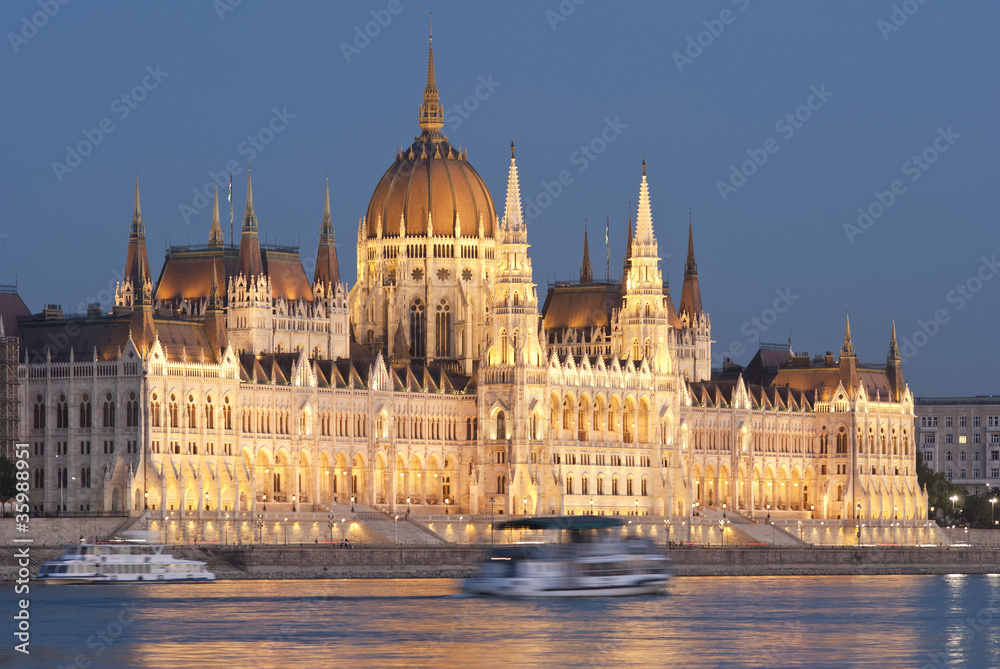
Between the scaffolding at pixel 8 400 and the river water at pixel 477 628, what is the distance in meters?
29.8

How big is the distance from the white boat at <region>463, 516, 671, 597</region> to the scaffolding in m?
48.9

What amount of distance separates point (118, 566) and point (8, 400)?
105ft

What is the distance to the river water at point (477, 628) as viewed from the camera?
97.7 metres

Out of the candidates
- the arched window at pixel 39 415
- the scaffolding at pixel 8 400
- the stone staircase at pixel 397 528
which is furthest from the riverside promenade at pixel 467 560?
the arched window at pixel 39 415

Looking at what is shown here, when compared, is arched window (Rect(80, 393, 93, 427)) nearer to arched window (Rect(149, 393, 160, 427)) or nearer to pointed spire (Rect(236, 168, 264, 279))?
arched window (Rect(149, 393, 160, 427))

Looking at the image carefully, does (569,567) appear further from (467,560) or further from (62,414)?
(62,414)

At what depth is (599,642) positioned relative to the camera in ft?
340

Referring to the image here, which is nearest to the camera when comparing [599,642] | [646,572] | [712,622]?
[599,642]

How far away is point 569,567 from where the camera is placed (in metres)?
128

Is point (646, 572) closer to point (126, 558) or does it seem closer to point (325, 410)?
point (126, 558)

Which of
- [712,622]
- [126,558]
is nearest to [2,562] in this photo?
[126,558]

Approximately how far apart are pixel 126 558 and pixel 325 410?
150ft

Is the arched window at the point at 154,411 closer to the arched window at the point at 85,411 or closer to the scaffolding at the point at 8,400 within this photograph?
the arched window at the point at 85,411

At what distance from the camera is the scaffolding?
559 ft
